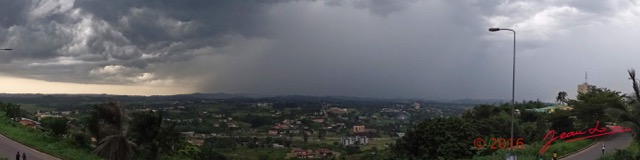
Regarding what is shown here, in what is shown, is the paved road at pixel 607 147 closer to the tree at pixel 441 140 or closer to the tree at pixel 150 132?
the tree at pixel 441 140

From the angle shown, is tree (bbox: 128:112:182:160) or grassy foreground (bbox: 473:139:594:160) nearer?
tree (bbox: 128:112:182:160)

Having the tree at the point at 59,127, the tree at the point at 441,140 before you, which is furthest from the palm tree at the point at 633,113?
the tree at the point at 59,127

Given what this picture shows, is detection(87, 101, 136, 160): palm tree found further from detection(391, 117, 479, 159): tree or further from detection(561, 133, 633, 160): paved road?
detection(561, 133, 633, 160): paved road

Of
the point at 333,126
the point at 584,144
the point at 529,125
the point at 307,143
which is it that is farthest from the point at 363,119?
the point at 584,144

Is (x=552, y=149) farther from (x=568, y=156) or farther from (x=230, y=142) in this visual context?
(x=230, y=142)

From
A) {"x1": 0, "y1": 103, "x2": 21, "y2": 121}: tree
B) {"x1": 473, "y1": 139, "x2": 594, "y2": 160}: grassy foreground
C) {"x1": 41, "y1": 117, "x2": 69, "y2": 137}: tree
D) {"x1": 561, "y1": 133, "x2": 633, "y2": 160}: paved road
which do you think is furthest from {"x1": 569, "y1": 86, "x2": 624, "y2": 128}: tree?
{"x1": 0, "y1": 103, "x2": 21, "y2": 121}: tree

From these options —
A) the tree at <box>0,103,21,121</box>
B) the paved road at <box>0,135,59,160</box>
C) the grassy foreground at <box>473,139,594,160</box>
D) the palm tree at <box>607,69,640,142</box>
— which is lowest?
the paved road at <box>0,135,59,160</box>
